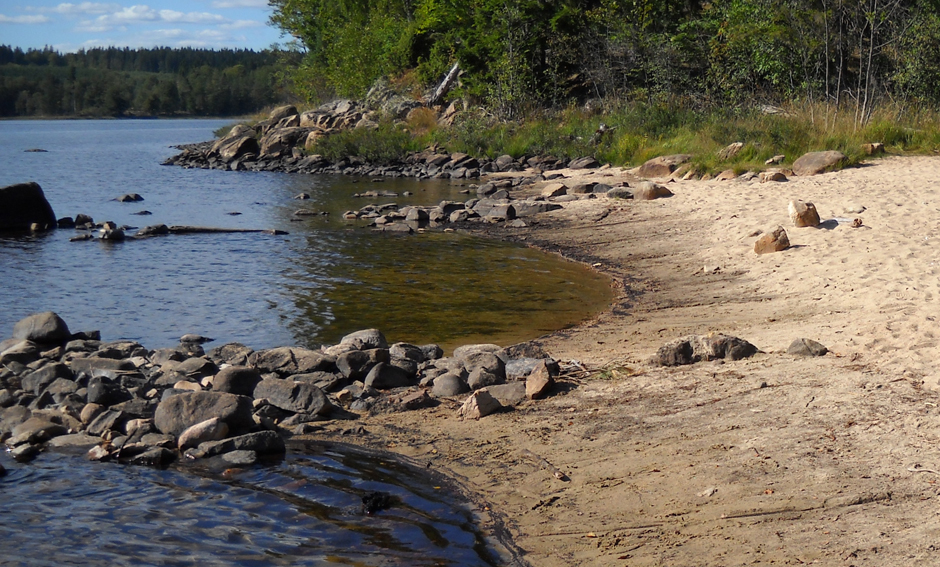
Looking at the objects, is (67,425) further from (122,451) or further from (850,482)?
(850,482)

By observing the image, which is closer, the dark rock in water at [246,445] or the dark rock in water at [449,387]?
the dark rock in water at [246,445]

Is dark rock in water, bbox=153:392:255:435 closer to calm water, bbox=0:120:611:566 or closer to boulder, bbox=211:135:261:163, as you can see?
calm water, bbox=0:120:611:566

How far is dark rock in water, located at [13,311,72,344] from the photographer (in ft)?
30.9

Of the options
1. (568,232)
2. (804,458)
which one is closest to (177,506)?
(804,458)

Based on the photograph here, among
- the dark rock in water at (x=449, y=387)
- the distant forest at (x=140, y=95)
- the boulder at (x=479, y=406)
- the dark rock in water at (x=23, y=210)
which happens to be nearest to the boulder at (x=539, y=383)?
the boulder at (x=479, y=406)

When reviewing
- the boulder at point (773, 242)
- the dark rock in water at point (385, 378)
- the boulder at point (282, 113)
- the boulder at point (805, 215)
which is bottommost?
the dark rock in water at point (385, 378)

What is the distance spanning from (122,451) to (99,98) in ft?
466

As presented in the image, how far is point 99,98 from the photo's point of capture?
132625 mm

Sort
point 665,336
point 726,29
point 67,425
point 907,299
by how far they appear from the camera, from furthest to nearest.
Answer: point 726,29 → point 665,336 → point 907,299 → point 67,425

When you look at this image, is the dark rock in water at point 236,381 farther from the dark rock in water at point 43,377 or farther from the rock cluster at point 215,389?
the dark rock in water at point 43,377

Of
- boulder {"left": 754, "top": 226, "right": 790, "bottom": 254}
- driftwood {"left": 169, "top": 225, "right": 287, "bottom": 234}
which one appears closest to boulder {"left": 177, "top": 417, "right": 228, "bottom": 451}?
boulder {"left": 754, "top": 226, "right": 790, "bottom": 254}

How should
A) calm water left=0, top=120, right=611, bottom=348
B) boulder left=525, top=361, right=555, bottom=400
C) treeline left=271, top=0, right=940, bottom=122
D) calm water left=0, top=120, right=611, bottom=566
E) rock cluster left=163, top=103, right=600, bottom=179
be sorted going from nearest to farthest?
calm water left=0, top=120, right=611, bottom=566 → boulder left=525, top=361, right=555, bottom=400 → calm water left=0, top=120, right=611, bottom=348 → treeline left=271, top=0, right=940, bottom=122 → rock cluster left=163, top=103, right=600, bottom=179

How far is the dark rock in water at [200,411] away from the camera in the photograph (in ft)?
21.1

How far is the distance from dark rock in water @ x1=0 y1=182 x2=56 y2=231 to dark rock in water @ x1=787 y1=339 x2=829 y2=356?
62.0 feet
